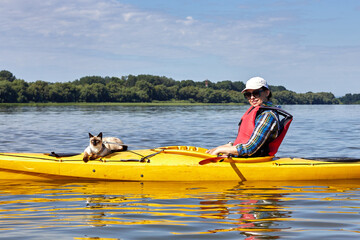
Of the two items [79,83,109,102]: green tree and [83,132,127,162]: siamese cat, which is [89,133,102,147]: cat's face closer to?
[83,132,127,162]: siamese cat

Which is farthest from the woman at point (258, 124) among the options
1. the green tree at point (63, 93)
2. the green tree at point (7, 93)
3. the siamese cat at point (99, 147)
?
the green tree at point (63, 93)

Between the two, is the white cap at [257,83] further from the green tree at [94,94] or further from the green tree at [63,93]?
the green tree at [94,94]

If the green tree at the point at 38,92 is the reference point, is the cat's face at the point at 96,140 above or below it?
below

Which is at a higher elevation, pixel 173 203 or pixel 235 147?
pixel 235 147

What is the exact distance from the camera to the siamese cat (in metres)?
7.32

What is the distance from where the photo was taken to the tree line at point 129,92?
284 ft

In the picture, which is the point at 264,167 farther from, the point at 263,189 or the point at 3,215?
the point at 3,215

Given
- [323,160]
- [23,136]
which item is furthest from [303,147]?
[23,136]

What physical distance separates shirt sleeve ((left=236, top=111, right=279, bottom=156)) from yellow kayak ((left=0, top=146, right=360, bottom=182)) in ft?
1.51

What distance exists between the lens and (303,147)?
50.0ft

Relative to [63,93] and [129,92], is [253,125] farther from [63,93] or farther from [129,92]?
[129,92]

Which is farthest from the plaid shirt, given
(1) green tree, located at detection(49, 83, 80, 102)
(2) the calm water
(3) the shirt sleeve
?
(1) green tree, located at detection(49, 83, 80, 102)

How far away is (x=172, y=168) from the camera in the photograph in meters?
7.38

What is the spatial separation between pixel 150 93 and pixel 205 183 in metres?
111
